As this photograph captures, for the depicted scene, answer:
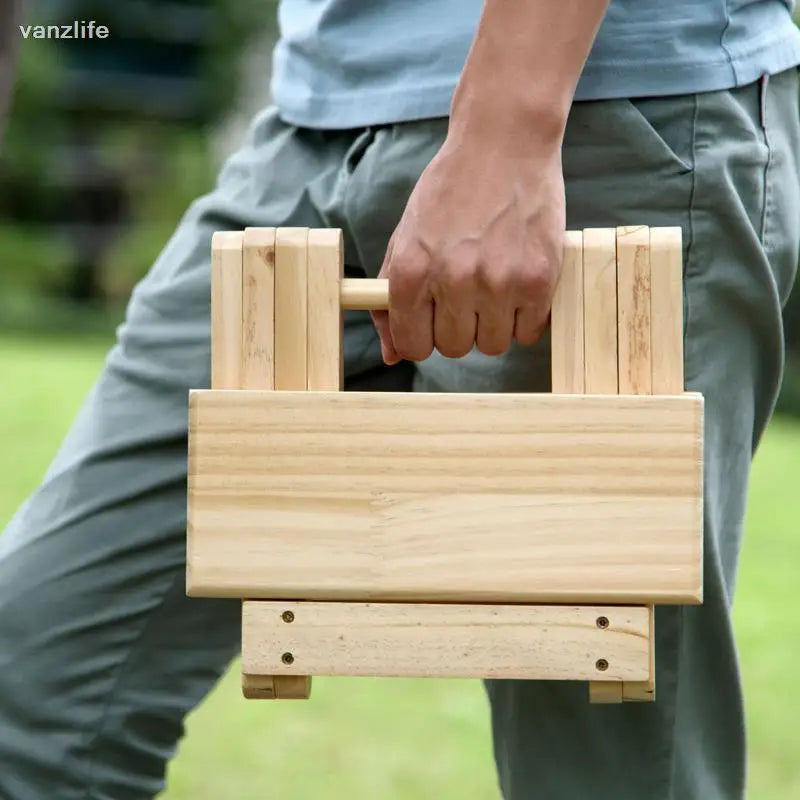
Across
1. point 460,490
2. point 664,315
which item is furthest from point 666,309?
point 460,490

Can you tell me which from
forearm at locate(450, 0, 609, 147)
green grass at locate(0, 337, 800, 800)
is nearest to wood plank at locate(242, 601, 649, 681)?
forearm at locate(450, 0, 609, 147)

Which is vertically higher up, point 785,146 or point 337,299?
point 785,146

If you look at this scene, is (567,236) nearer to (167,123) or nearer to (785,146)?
(785,146)

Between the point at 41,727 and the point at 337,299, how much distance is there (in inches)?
21.6

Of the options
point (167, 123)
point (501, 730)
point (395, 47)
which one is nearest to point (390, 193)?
point (395, 47)

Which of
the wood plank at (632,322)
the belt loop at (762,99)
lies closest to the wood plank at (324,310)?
the wood plank at (632,322)

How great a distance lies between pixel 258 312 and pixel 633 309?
30 centimetres

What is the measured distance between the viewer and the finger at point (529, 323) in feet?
3.79

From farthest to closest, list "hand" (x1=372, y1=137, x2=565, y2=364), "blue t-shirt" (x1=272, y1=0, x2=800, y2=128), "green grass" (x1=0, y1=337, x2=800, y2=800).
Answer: "green grass" (x1=0, y1=337, x2=800, y2=800) → "blue t-shirt" (x1=272, y1=0, x2=800, y2=128) → "hand" (x1=372, y1=137, x2=565, y2=364)

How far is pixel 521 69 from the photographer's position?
→ 1.15m

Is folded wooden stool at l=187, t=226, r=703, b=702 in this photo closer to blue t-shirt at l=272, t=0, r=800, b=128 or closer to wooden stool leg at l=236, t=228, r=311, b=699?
wooden stool leg at l=236, t=228, r=311, b=699

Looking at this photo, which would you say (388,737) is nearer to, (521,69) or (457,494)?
(457,494)

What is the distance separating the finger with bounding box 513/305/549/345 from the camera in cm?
115

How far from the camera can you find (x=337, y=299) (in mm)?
1176
